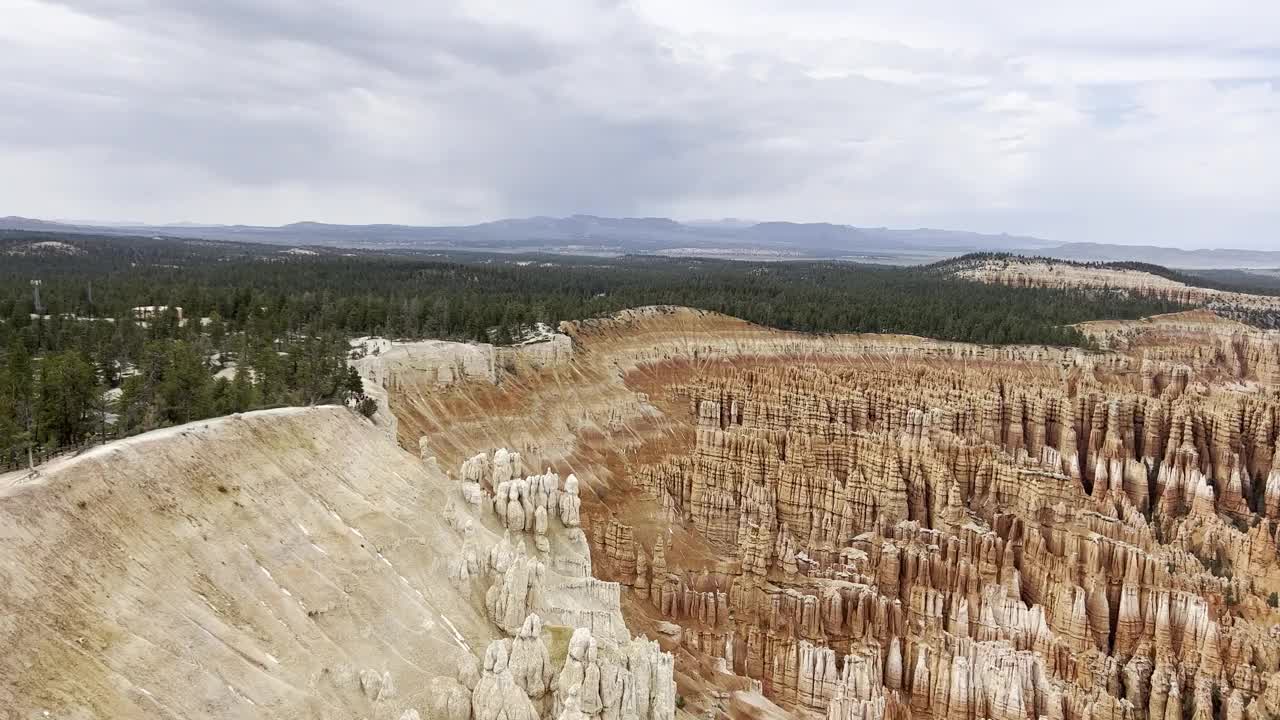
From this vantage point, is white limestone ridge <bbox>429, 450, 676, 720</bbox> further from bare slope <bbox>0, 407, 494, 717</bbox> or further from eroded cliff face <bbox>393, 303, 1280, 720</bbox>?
eroded cliff face <bbox>393, 303, 1280, 720</bbox>

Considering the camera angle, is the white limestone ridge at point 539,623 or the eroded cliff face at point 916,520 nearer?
the white limestone ridge at point 539,623

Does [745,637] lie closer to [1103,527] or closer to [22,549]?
[1103,527]

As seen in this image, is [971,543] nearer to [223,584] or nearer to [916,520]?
[916,520]

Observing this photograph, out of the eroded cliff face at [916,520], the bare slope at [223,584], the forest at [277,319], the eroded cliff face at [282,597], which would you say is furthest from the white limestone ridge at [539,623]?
the forest at [277,319]

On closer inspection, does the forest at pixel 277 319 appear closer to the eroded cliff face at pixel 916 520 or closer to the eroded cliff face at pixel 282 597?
the eroded cliff face at pixel 282 597

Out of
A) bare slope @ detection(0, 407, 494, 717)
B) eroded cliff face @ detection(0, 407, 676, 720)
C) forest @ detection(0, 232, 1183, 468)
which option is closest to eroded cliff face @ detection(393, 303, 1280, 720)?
eroded cliff face @ detection(0, 407, 676, 720)

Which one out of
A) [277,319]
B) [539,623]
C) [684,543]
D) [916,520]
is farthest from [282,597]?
[277,319]

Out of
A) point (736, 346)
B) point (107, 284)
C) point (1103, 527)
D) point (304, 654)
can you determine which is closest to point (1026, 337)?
point (736, 346)
